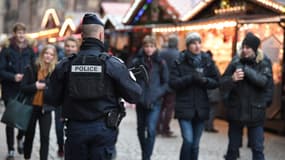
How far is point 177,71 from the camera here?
7.30 m

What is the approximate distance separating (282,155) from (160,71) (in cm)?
261

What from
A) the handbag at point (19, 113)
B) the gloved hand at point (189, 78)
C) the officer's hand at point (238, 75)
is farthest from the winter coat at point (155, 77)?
the officer's hand at point (238, 75)

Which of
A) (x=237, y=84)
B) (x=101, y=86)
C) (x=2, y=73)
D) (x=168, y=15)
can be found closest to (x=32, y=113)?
(x=2, y=73)

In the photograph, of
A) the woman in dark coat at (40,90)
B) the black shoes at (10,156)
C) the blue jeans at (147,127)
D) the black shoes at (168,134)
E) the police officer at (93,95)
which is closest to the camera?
the police officer at (93,95)

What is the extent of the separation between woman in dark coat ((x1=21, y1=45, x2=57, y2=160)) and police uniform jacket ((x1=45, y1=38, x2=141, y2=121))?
2.54 meters

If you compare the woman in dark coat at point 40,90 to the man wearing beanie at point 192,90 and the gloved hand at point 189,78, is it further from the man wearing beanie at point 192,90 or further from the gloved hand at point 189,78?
the gloved hand at point 189,78

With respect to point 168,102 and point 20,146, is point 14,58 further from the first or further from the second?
point 168,102

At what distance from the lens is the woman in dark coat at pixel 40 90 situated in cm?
754

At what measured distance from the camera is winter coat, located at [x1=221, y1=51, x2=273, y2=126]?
6922 mm

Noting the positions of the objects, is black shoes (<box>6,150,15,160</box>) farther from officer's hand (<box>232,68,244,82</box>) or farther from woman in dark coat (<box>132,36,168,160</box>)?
officer's hand (<box>232,68,244,82</box>)

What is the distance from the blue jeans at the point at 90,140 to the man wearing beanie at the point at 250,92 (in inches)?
96.2

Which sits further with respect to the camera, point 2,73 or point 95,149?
point 2,73

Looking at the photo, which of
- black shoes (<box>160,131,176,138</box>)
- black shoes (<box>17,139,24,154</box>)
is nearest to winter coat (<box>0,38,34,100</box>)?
black shoes (<box>17,139,24,154</box>)

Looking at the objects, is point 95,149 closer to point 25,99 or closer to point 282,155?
point 25,99
